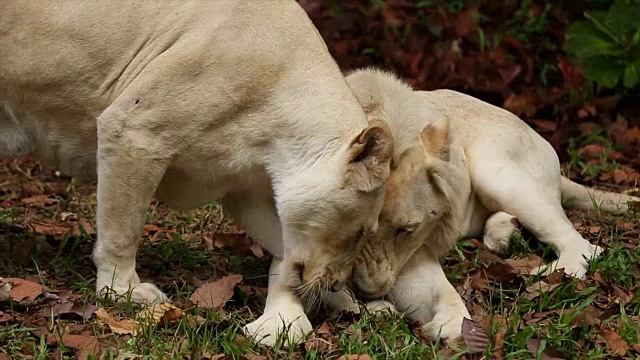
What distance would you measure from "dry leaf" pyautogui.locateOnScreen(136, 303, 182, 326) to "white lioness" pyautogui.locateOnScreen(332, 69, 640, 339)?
2.45ft

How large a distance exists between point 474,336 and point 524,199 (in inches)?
62.5

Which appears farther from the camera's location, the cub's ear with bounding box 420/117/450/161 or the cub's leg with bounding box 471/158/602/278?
the cub's leg with bounding box 471/158/602/278

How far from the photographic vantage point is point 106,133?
4.64 m

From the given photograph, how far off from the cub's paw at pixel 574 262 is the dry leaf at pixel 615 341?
753mm

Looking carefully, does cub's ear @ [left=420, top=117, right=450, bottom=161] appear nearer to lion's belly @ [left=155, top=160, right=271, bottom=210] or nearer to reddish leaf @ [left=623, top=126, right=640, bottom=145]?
lion's belly @ [left=155, top=160, right=271, bottom=210]

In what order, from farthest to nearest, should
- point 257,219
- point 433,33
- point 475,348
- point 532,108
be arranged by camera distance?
point 433,33, point 532,108, point 257,219, point 475,348

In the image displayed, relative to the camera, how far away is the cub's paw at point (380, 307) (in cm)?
467

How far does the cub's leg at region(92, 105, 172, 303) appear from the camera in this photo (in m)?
4.62

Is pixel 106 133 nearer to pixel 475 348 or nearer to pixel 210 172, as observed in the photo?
pixel 210 172

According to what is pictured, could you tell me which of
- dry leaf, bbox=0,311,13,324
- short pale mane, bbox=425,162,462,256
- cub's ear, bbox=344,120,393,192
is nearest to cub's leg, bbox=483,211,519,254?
short pale mane, bbox=425,162,462,256

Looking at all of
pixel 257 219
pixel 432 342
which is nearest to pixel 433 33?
pixel 257 219

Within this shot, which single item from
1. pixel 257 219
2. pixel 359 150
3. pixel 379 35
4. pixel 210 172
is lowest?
pixel 379 35

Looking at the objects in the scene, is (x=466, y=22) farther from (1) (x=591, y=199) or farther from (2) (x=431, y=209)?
(2) (x=431, y=209)

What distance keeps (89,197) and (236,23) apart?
2255mm
